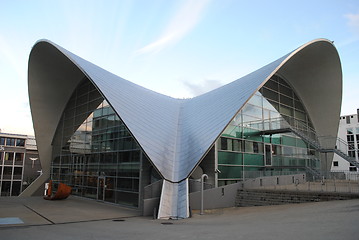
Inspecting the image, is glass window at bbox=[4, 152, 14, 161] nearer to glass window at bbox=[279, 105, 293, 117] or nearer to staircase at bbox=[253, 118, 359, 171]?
staircase at bbox=[253, 118, 359, 171]

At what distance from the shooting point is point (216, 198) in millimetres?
15633

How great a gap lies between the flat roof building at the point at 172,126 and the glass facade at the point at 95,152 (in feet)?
0.25

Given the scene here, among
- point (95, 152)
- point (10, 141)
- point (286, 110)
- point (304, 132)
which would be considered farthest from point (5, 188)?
point (304, 132)

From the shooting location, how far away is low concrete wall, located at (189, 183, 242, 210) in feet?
48.8

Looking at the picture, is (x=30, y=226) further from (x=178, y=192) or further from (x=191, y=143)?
(x=191, y=143)

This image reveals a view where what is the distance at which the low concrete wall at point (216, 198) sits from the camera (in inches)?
586

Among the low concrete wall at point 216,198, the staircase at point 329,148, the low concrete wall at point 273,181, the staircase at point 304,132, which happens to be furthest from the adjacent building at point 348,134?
the low concrete wall at point 216,198

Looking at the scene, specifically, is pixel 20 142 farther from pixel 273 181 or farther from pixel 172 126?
pixel 273 181

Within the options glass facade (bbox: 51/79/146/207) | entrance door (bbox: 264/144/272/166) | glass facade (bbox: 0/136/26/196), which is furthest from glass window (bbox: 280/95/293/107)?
glass facade (bbox: 0/136/26/196)

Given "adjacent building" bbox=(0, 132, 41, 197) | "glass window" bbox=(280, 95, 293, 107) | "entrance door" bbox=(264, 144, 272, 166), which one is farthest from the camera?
"adjacent building" bbox=(0, 132, 41, 197)

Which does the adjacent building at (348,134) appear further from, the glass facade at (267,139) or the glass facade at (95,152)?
the glass facade at (95,152)

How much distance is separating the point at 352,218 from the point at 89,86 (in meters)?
22.8

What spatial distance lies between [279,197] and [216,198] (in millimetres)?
3377

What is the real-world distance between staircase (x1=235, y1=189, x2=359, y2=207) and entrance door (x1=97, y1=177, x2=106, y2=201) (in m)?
9.37
